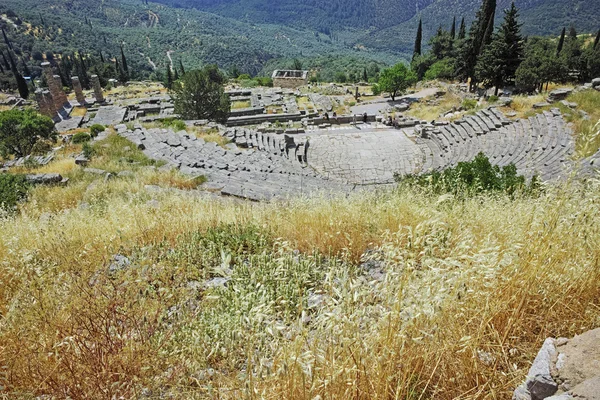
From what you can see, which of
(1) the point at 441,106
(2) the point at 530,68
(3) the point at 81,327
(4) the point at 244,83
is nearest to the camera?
(3) the point at 81,327

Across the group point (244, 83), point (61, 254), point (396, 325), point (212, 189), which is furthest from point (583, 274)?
point (244, 83)

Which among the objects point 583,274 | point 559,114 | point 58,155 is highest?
point 583,274

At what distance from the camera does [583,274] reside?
2346 mm

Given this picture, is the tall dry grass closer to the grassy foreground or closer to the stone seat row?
the grassy foreground

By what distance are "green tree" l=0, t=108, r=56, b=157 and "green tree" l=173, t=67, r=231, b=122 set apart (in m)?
8.84

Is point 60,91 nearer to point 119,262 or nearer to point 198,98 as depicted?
point 198,98

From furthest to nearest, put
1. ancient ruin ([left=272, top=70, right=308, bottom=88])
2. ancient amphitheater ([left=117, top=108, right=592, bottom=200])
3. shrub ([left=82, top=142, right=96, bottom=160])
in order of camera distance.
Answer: ancient ruin ([left=272, top=70, right=308, bottom=88])
shrub ([left=82, top=142, right=96, bottom=160])
ancient amphitheater ([left=117, top=108, right=592, bottom=200])

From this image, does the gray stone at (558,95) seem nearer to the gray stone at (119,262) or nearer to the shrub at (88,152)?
the gray stone at (119,262)

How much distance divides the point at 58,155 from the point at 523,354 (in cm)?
1880

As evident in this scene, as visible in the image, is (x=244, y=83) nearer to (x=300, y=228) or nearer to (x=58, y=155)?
(x=58, y=155)

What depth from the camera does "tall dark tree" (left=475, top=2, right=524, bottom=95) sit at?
84.6 ft

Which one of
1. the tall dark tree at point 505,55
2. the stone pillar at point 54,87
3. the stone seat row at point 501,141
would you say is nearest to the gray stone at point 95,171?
the stone seat row at point 501,141

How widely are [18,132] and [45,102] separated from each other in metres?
10.6

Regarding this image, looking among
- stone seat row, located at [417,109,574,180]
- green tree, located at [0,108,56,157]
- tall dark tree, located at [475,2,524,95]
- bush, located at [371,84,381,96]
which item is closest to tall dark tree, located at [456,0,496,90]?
tall dark tree, located at [475,2,524,95]
